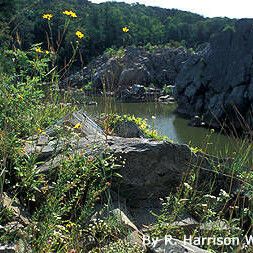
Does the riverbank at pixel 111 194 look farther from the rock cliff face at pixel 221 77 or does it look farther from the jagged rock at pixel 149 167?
the rock cliff face at pixel 221 77

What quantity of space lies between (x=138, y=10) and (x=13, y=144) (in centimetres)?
9794

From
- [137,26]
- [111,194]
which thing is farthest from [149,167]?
[137,26]

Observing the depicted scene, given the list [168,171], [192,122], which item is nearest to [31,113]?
[168,171]

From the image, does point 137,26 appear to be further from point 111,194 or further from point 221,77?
point 111,194

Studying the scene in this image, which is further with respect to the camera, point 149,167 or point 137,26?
point 137,26

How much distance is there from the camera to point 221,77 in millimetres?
37531

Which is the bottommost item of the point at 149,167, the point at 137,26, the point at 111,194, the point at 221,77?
the point at 221,77

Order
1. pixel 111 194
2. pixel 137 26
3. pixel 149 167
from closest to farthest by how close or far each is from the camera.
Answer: pixel 111 194 < pixel 149 167 < pixel 137 26

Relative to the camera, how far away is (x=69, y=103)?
551cm

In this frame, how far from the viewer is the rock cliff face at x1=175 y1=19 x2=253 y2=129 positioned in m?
34.7

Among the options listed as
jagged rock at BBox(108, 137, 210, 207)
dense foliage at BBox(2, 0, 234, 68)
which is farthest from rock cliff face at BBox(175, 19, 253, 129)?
dense foliage at BBox(2, 0, 234, 68)

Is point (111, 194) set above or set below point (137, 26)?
above

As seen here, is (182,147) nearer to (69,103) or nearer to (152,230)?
(152,230)

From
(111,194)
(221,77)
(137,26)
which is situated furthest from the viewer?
(137,26)
